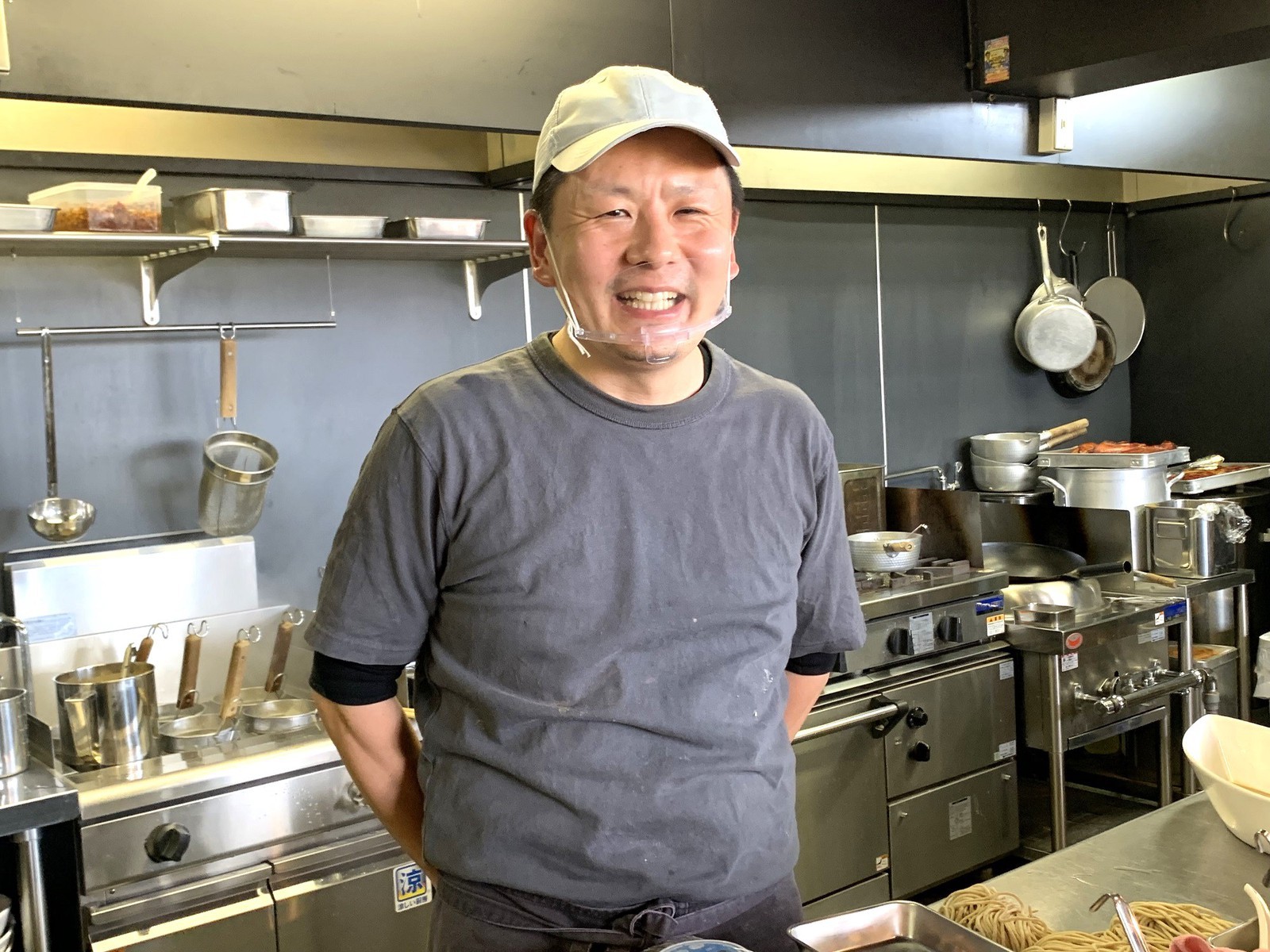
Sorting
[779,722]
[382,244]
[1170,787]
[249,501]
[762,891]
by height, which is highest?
[382,244]

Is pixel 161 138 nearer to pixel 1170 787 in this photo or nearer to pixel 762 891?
pixel 762 891

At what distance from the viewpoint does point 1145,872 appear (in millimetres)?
1538

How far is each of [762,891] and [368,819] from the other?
126 cm

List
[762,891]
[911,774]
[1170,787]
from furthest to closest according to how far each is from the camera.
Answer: [1170,787]
[911,774]
[762,891]

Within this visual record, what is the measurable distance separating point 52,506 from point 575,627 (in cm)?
173

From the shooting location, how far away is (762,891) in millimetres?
1333

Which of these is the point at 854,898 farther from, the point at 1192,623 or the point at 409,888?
the point at 1192,623

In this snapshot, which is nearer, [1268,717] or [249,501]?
[249,501]

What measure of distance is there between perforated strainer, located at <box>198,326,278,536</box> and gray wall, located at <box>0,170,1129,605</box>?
6cm

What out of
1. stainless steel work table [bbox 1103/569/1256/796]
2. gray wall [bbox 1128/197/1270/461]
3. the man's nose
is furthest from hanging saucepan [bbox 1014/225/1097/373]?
the man's nose

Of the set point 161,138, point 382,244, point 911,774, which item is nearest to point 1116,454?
point 911,774

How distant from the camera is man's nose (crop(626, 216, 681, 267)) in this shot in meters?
1.28

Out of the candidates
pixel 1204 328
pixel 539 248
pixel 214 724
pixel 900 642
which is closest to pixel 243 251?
pixel 214 724

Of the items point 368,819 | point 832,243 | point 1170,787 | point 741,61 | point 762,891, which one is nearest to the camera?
point 762,891
